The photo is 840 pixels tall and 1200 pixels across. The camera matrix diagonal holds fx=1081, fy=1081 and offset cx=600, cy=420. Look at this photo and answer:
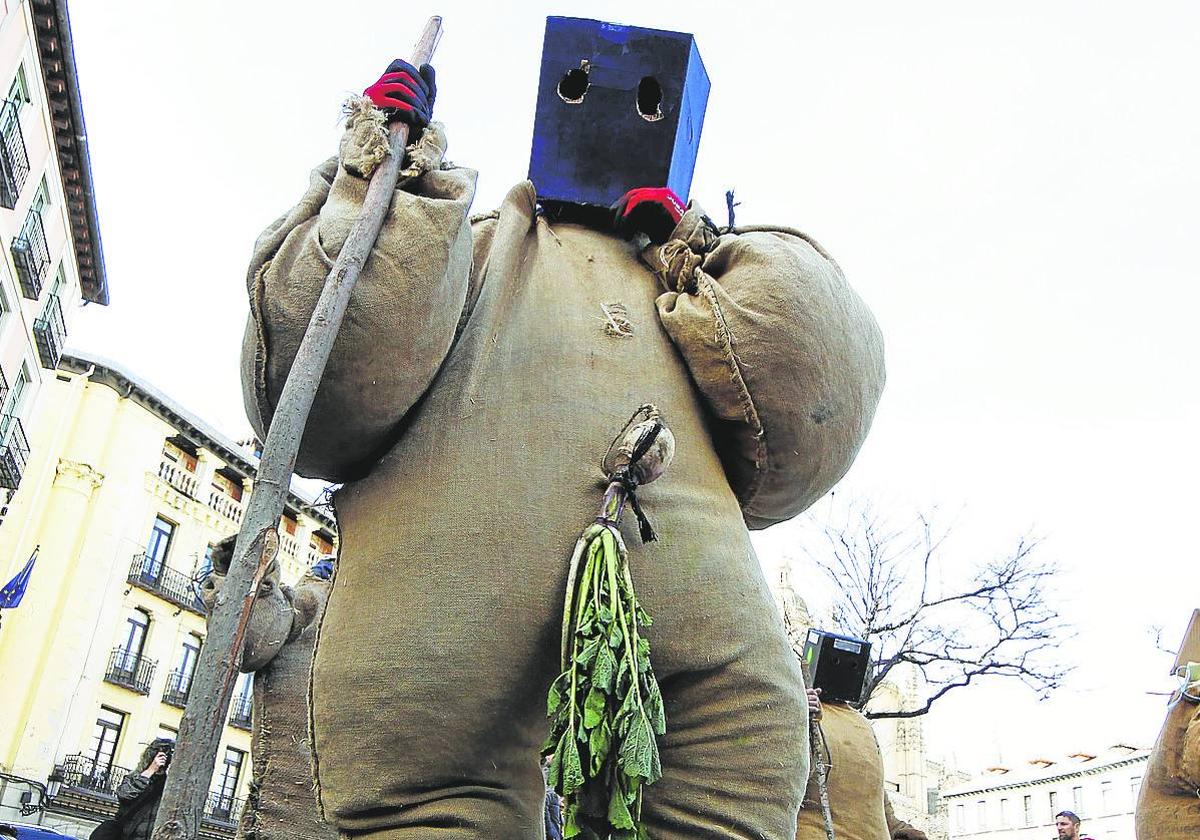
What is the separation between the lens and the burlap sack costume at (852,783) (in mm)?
4793

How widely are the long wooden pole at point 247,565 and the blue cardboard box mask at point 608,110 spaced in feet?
2.20

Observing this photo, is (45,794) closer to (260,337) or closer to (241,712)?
(241,712)

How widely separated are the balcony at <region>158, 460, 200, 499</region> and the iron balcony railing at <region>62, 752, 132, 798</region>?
618 centimetres

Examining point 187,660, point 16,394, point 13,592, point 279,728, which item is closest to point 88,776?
point 187,660

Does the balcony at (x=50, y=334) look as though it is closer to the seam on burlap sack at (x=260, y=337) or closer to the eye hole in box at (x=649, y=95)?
the eye hole in box at (x=649, y=95)

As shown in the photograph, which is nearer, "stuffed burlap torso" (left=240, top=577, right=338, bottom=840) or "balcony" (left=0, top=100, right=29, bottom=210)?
"stuffed burlap torso" (left=240, top=577, right=338, bottom=840)

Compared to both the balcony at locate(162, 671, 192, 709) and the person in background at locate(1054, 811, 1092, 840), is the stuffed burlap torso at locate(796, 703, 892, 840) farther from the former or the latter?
the balcony at locate(162, 671, 192, 709)

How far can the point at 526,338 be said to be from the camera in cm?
171

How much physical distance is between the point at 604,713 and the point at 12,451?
23.4 meters

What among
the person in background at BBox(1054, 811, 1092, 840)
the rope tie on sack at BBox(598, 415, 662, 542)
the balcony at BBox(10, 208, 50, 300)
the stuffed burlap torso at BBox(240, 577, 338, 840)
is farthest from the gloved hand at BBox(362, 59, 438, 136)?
the balcony at BBox(10, 208, 50, 300)

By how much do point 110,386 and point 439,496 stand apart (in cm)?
2563

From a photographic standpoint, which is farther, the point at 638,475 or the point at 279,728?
the point at 279,728

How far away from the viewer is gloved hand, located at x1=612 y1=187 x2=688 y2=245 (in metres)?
1.98

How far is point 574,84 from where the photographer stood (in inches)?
83.4
